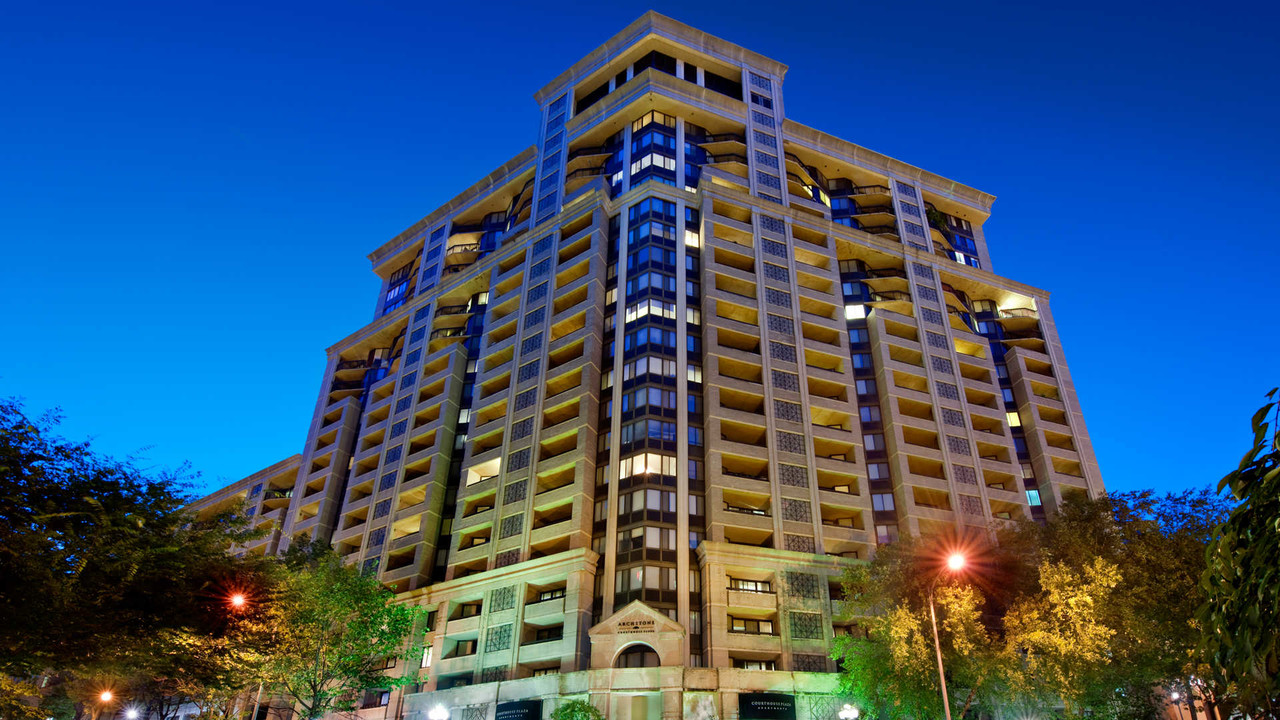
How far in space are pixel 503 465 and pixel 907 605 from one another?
1484 inches

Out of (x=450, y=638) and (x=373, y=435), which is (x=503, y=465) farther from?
(x=373, y=435)

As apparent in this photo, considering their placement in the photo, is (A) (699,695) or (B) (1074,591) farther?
(A) (699,695)

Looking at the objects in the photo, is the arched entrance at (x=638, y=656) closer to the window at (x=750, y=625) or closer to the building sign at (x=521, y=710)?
the building sign at (x=521, y=710)

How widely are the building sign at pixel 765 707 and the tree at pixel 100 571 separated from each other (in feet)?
109

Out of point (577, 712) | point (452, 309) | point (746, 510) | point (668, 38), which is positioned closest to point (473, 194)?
point (452, 309)

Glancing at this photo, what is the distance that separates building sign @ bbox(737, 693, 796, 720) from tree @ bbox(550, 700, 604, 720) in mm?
9428

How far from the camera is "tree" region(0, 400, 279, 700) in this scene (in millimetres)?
23422

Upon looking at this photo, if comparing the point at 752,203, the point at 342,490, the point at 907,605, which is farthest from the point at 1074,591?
the point at 342,490

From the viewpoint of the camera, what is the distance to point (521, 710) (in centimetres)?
5497

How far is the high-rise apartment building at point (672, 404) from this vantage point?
59.4 meters

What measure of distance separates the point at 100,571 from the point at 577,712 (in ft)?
102

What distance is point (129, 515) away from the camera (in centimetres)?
2512

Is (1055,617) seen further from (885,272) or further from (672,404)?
(885,272)

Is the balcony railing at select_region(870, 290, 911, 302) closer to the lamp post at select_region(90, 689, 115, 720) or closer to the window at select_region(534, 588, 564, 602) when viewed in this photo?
the window at select_region(534, 588, 564, 602)
